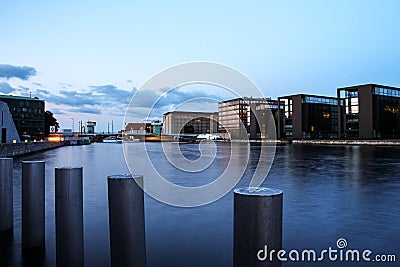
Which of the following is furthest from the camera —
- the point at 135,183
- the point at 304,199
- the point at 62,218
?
the point at 304,199

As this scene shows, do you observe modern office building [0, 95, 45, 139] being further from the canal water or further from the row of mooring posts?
the row of mooring posts

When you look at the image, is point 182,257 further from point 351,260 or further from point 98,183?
point 98,183

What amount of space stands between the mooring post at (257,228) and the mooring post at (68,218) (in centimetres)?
203

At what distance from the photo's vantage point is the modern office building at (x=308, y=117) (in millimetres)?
91750

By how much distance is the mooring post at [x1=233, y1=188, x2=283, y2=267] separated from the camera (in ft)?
7.63

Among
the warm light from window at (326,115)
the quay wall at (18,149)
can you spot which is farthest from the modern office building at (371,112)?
the quay wall at (18,149)

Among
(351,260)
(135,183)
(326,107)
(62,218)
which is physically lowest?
(351,260)

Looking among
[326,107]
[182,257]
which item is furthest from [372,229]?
[326,107]

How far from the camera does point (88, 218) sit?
19.9ft

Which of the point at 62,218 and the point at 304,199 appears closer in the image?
the point at 62,218

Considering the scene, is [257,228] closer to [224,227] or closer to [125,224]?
[125,224]

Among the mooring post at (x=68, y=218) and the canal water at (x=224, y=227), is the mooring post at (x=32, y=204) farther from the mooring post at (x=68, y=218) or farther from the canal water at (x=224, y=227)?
the mooring post at (x=68, y=218)

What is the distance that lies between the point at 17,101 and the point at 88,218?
409ft

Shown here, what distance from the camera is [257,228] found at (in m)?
2.34
